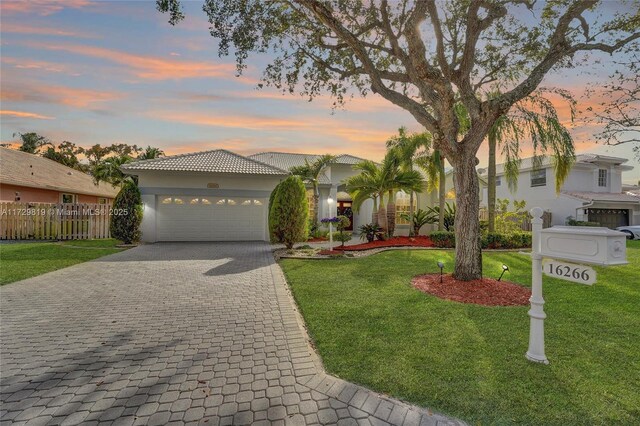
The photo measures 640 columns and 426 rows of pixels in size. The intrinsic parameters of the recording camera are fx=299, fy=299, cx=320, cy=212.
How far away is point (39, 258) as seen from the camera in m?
10.6

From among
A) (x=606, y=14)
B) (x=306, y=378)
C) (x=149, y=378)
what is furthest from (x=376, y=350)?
(x=606, y=14)

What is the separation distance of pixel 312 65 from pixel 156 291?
884cm

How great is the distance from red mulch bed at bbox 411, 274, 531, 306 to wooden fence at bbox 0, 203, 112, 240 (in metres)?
18.0

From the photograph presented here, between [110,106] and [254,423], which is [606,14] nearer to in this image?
[254,423]

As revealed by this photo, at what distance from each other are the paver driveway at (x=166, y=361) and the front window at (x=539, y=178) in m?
25.6

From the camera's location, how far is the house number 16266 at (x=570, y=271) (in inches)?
121

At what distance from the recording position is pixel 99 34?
30.0ft

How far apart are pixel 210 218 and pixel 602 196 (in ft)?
93.7

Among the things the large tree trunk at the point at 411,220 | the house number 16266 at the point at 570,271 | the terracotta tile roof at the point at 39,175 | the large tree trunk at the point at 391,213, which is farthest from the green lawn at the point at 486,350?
the terracotta tile roof at the point at 39,175

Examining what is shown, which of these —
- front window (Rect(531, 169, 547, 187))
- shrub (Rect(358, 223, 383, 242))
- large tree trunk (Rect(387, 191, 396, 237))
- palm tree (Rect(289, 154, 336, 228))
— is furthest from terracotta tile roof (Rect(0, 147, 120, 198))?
front window (Rect(531, 169, 547, 187))

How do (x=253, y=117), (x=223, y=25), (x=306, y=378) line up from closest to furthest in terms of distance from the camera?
(x=306, y=378), (x=223, y=25), (x=253, y=117)

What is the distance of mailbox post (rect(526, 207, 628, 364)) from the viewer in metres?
2.91

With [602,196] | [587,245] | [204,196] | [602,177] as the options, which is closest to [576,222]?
[602,196]

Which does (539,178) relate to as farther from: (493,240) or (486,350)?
(486,350)
